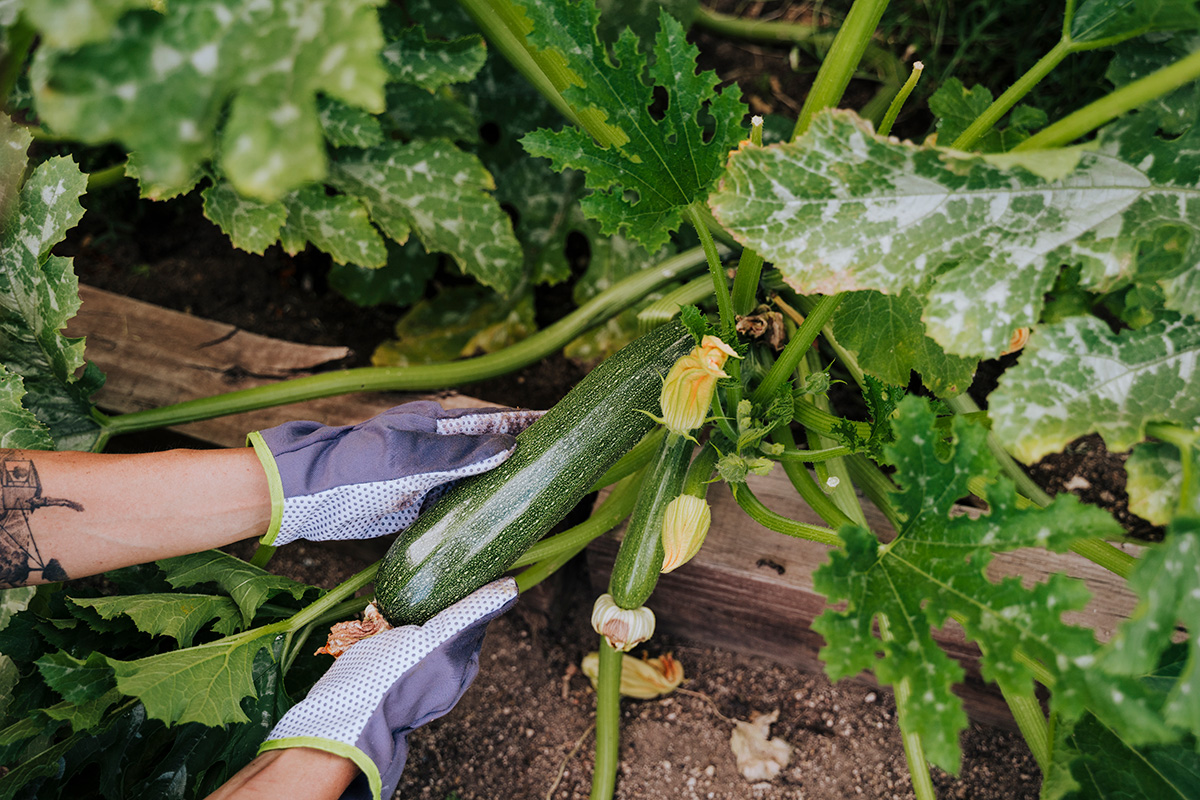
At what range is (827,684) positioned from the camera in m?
1.81

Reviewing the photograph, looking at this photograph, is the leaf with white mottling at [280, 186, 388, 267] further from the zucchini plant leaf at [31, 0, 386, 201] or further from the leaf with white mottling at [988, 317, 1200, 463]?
the leaf with white mottling at [988, 317, 1200, 463]

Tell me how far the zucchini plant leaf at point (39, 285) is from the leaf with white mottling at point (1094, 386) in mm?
1492

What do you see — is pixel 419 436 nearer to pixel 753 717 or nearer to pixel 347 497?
pixel 347 497

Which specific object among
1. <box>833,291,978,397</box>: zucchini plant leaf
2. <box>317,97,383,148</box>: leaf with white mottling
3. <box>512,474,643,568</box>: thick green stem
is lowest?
<box>512,474,643,568</box>: thick green stem

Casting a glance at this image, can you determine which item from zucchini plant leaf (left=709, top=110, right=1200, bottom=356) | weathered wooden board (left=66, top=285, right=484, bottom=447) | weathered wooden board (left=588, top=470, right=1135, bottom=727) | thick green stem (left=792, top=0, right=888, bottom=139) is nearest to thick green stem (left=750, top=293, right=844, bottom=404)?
thick green stem (left=792, top=0, right=888, bottom=139)

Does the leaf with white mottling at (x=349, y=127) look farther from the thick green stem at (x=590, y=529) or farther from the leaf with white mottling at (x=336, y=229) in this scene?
the thick green stem at (x=590, y=529)

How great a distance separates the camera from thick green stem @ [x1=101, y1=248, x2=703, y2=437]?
5.23 ft

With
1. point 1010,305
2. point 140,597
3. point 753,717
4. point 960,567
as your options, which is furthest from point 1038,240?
point 140,597

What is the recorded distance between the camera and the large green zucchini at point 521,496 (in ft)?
4.29

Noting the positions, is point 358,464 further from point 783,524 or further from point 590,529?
point 783,524

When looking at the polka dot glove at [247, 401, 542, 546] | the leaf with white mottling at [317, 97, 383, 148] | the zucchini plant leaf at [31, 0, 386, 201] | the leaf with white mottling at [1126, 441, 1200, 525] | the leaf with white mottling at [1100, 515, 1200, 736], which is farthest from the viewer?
the leaf with white mottling at [317, 97, 383, 148]

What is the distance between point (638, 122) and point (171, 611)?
43.2 inches

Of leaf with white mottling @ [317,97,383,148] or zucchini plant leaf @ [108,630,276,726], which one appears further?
leaf with white mottling @ [317,97,383,148]

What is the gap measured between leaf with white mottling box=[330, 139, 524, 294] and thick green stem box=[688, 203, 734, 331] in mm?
668
